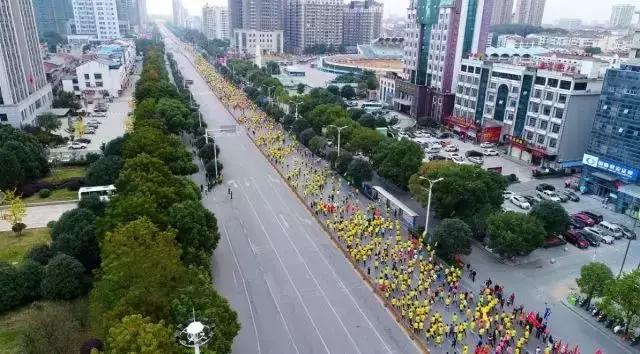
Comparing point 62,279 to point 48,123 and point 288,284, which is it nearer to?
point 288,284

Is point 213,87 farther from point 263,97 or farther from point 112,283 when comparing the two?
point 112,283

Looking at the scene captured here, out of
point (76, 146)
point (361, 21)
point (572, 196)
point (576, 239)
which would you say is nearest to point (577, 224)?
point (576, 239)

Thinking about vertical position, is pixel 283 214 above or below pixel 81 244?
below

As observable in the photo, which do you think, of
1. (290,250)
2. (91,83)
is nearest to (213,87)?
(91,83)

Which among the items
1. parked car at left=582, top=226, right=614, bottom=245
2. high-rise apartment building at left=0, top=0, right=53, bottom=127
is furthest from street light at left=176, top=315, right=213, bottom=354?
high-rise apartment building at left=0, top=0, right=53, bottom=127

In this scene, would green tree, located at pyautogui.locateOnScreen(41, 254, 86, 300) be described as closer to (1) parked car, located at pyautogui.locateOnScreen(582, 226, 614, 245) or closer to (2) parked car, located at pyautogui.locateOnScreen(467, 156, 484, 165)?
(1) parked car, located at pyautogui.locateOnScreen(582, 226, 614, 245)

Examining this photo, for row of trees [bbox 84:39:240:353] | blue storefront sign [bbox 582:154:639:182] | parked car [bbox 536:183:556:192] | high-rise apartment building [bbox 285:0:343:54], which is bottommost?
parked car [bbox 536:183:556:192]
